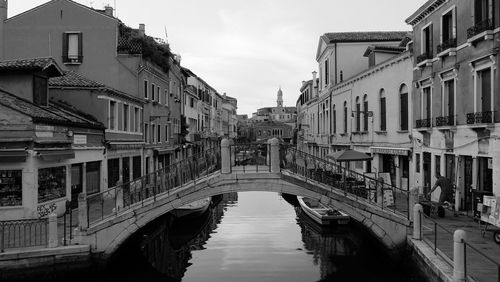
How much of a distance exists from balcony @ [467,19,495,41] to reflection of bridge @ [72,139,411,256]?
5353 millimetres

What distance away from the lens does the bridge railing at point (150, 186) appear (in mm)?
14242

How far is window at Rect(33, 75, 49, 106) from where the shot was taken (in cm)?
1759

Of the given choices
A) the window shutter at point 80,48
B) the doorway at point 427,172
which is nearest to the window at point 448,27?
the doorway at point 427,172

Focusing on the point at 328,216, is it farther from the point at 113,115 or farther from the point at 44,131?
the point at 44,131

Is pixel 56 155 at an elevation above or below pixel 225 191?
above

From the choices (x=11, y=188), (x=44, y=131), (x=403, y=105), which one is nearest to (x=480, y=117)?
(x=403, y=105)

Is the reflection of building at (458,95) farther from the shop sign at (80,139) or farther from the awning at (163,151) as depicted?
the awning at (163,151)

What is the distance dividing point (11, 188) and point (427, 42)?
16094 mm

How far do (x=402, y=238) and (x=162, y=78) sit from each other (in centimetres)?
2149

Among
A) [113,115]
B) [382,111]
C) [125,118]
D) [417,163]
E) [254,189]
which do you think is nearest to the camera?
[254,189]

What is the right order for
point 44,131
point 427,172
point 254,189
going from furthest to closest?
point 427,172, point 44,131, point 254,189

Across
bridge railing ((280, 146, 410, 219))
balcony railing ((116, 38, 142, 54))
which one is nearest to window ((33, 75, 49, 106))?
balcony railing ((116, 38, 142, 54))

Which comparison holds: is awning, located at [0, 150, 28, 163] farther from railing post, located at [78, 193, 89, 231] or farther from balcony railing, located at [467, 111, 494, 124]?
balcony railing, located at [467, 111, 494, 124]

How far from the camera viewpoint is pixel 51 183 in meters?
17.0
